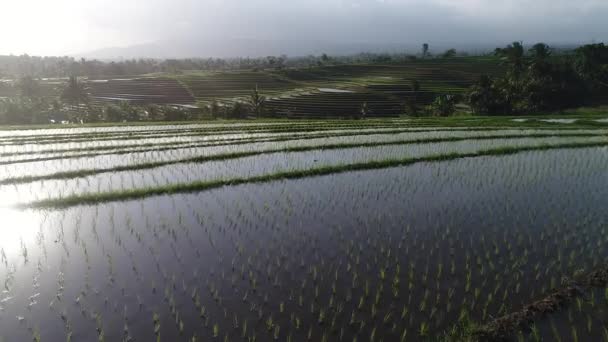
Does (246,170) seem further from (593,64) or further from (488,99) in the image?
(593,64)

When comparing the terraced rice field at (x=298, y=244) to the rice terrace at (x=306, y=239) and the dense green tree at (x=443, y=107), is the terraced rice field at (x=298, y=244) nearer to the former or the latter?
the rice terrace at (x=306, y=239)

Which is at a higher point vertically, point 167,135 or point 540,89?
point 540,89

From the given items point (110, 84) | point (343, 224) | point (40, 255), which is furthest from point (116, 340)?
point (110, 84)

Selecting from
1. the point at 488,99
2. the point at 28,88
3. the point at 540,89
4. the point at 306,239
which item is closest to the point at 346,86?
the point at 488,99

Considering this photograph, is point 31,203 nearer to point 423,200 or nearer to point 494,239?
point 423,200

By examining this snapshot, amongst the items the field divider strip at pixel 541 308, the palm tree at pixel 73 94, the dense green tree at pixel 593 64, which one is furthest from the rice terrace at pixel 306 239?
the palm tree at pixel 73 94
